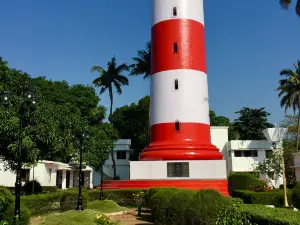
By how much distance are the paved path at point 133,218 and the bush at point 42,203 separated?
320 cm

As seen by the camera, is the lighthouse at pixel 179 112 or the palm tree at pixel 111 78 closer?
the lighthouse at pixel 179 112

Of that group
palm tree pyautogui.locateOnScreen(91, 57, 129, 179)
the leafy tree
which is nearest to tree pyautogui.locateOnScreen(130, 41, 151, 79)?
palm tree pyautogui.locateOnScreen(91, 57, 129, 179)

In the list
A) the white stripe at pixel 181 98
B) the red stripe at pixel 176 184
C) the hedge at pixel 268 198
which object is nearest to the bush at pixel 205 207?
the hedge at pixel 268 198

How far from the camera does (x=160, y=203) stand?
13.2 metres

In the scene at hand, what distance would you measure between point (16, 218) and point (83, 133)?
24.3 ft

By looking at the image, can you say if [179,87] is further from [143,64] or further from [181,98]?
[143,64]

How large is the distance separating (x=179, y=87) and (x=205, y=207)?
14.8m

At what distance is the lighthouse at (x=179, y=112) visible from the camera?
934 inches

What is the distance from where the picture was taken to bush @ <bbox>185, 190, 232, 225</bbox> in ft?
33.5

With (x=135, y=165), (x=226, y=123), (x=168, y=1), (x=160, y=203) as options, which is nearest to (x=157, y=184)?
(x=135, y=165)

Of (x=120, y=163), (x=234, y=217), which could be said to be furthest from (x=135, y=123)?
(x=234, y=217)

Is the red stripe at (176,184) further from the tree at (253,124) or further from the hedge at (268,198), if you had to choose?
the tree at (253,124)

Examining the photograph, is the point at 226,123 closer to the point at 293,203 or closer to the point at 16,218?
the point at 293,203

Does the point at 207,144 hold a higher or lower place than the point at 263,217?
higher
